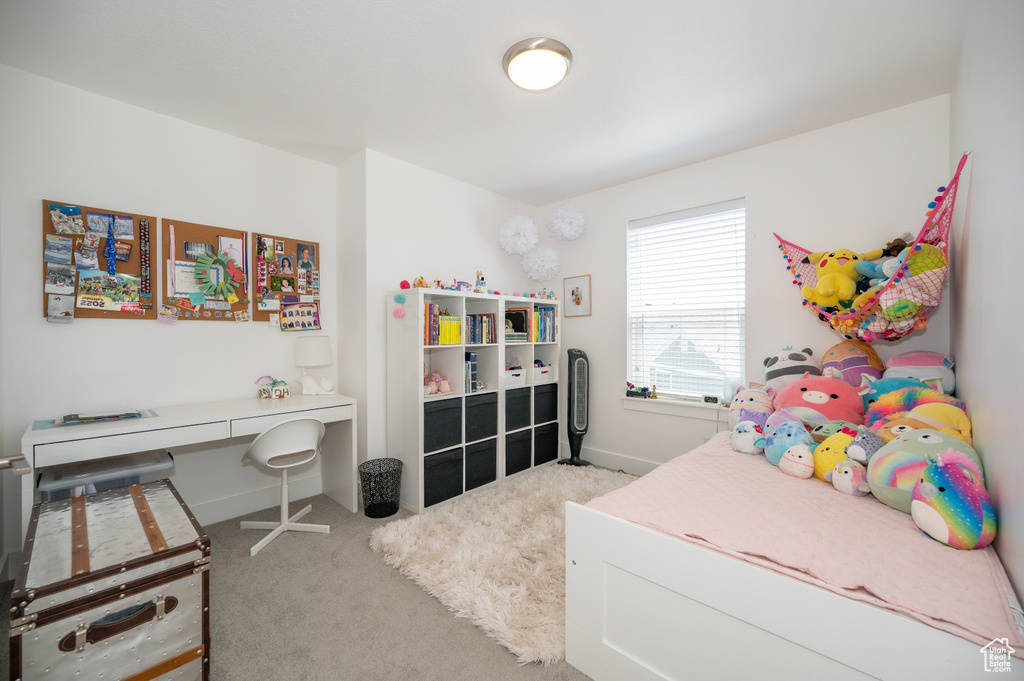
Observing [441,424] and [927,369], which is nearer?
[927,369]

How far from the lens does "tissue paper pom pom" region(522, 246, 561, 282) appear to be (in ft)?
12.6

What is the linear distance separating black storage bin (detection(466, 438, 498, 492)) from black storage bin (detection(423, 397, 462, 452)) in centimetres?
17

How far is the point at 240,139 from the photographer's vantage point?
283 cm

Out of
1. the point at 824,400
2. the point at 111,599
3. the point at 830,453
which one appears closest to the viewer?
the point at 111,599

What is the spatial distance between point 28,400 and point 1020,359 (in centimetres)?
389

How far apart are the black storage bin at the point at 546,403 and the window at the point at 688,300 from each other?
0.71m

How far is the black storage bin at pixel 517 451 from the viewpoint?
345 cm

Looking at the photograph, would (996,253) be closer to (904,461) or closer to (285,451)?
(904,461)

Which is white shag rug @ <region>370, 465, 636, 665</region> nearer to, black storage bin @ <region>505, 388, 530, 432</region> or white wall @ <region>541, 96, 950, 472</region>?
black storage bin @ <region>505, 388, 530, 432</region>

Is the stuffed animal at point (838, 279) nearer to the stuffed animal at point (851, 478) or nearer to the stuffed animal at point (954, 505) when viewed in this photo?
the stuffed animal at point (851, 478)

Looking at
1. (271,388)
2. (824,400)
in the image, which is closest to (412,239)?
(271,388)

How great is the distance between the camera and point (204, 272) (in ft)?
8.79

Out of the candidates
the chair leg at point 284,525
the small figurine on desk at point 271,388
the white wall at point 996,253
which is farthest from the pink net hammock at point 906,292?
the small figurine on desk at point 271,388

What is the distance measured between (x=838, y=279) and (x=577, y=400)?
6.82ft
